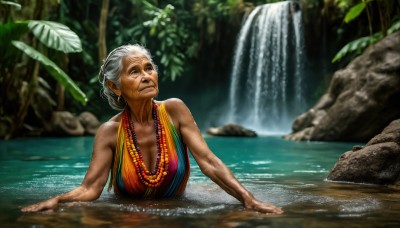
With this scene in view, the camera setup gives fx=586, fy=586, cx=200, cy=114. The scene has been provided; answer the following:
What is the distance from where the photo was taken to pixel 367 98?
12172mm

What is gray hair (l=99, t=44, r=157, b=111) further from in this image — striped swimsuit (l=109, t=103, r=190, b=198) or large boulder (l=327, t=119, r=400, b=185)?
large boulder (l=327, t=119, r=400, b=185)

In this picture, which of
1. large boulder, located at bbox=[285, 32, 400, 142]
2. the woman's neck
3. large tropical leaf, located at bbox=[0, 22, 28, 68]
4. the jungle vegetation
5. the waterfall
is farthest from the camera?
the waterfall

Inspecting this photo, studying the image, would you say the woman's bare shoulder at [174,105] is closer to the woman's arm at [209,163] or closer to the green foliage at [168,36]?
the woman's arm at [209,163]

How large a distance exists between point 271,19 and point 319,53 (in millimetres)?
2062

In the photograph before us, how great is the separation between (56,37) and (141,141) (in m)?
6.31

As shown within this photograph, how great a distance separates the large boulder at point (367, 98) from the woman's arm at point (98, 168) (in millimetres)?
9134

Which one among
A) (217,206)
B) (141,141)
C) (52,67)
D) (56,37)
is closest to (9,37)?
(56,37)

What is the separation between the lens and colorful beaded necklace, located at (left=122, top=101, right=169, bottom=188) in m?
3.84

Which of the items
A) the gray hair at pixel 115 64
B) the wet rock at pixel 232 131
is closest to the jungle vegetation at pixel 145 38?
the wet rock at pixel 232 131

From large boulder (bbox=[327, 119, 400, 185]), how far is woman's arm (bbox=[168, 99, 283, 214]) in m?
1.70

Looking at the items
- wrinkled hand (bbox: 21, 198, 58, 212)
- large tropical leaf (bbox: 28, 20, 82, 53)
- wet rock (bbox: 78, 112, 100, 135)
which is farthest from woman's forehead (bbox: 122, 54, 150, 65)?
wet rock (bbox: 78, 112, 100, 135)

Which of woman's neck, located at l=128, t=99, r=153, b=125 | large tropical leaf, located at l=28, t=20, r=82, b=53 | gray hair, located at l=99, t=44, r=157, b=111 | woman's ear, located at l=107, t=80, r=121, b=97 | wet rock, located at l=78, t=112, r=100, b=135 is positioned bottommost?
wet rock, located at l=78, t=112, r=100, b=135

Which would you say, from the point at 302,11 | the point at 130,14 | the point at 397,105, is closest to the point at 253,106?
the point at 302,11

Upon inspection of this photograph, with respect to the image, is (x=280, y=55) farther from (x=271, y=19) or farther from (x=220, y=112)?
(x=220, y=112)
